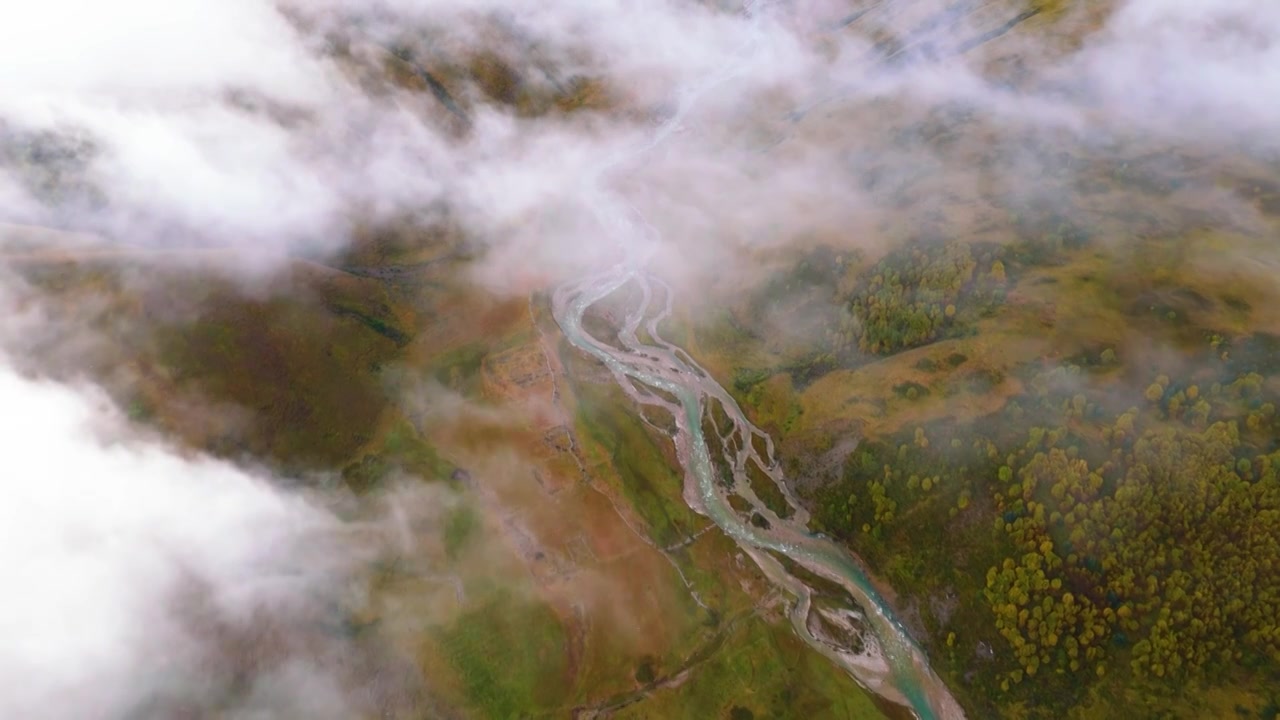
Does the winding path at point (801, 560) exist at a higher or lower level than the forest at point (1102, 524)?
lower

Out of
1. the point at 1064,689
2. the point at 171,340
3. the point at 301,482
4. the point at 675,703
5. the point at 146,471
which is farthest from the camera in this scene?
the point at 171,340

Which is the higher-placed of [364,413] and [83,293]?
[83,293]

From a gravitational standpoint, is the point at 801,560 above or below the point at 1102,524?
below

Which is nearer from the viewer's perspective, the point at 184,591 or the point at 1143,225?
the point at 184,591

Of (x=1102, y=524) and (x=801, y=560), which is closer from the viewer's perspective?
(x=1102, y=524)

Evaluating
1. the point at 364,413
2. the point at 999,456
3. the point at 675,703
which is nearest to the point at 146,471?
the point at 364,413

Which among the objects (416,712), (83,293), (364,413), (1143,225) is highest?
(1143,225)

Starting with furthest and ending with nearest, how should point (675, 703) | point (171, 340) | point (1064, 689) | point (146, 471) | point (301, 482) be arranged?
point (171, 340) → point (301, 482) → point (146, 471) → point (675, 703) → point (1064, 689)

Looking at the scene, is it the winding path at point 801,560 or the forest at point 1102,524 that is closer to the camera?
the forest at point 1102,524

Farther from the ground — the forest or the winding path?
the forest

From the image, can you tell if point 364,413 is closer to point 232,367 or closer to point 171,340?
point 232,367

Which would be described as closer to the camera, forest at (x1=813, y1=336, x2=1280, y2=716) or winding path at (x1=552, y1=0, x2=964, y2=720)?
forest at (x1=813, y1=336, x2=1280, y2=716)
